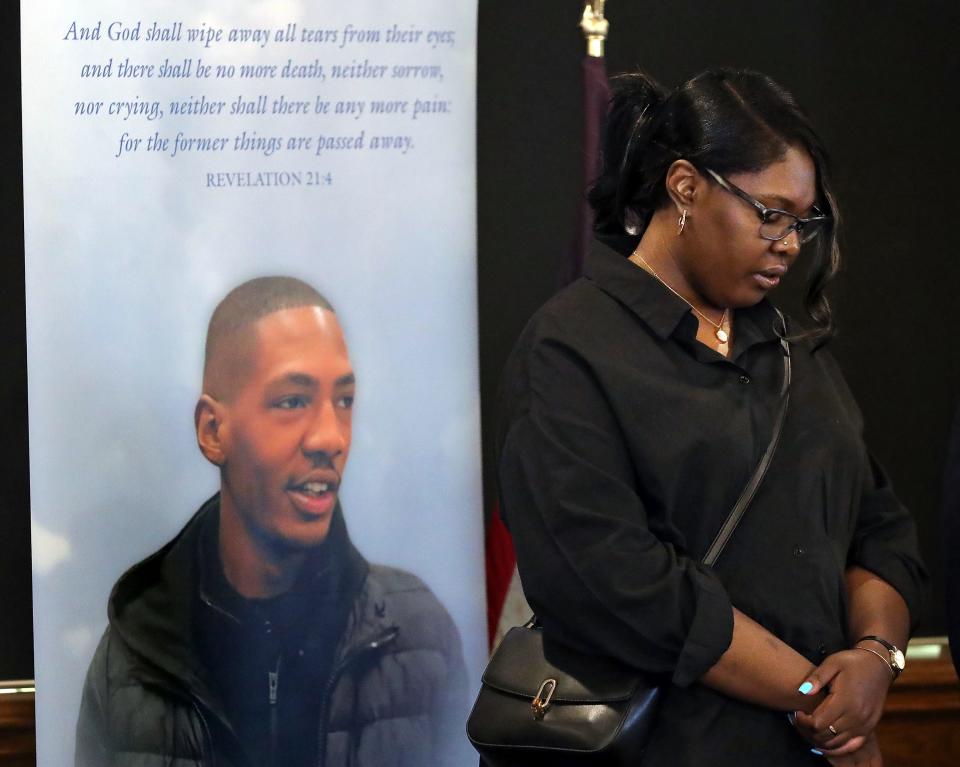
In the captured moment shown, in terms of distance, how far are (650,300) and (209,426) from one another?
1010 millimetres

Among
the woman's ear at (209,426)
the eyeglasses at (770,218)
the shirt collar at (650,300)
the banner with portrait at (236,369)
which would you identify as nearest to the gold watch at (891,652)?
the shirt collar at (650,300)

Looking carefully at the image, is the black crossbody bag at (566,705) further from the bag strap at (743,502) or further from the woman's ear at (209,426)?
the woman's ear at (209,426)

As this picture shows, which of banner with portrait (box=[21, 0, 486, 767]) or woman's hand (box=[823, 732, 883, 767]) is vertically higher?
banner with portrait (box=[21, 0, 486, 767])

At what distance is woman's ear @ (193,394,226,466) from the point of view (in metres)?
2.31

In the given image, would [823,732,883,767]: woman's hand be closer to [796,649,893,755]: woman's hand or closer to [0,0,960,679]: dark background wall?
[796,649,893,755]: woman's hand

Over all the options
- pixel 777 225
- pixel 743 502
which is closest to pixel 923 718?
pixel 743 502

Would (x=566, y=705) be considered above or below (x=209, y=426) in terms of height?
below

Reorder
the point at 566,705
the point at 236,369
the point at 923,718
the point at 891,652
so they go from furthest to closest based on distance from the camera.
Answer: the point at 923,718 < the point at 236,369 < the point at 891,652 < the point at 566,705

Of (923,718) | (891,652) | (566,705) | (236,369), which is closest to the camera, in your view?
(566,705)

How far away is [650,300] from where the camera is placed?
162cm

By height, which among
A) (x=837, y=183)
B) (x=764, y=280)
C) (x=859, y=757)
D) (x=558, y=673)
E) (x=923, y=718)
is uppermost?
(x=837, y=183)

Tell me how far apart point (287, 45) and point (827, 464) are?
129 cm

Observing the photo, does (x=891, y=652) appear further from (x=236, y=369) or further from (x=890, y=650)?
(x=236, y=369)

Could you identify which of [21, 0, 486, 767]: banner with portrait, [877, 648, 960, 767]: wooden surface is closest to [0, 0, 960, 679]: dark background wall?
[877, 648, 960, 767]: wooden surface
